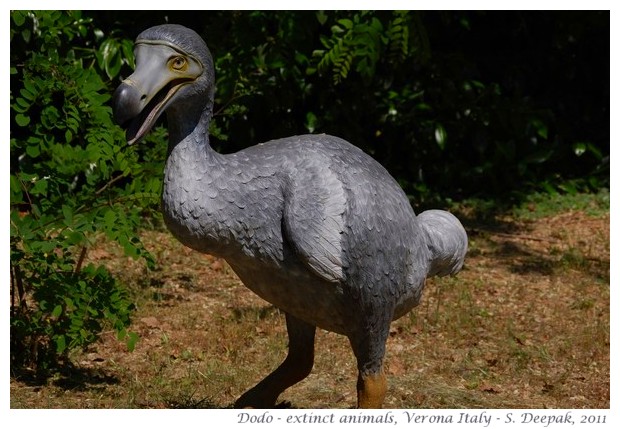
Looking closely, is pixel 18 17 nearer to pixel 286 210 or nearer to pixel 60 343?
pixel 60 343

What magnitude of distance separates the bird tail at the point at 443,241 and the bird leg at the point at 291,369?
22.4 inches

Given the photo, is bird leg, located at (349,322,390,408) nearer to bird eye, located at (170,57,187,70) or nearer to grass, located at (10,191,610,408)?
grass, located at (10,191,610,408)

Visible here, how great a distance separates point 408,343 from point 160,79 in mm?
3003

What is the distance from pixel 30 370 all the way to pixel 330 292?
229cm

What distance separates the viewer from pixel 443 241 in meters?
3.94

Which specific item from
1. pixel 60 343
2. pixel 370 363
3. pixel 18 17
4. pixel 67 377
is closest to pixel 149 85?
pixel 370 363

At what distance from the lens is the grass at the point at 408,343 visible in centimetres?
500

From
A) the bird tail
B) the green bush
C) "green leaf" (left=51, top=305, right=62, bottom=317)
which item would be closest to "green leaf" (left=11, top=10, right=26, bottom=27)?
the green bush

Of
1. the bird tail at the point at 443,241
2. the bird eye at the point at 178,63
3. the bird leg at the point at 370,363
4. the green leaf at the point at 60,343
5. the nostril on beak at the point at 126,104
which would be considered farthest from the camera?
the green leaf at the point at 60,343

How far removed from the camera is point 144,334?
5.80 metres

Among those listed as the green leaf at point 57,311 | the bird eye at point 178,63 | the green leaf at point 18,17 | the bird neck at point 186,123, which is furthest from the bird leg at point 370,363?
the green leaf at point 18,17

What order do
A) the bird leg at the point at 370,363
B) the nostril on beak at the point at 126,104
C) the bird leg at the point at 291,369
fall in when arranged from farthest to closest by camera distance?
1. the bird leg at the point at 291,369
2. the bird leg at the point at 370,363
3. the nostril on beak at the point at 126,104

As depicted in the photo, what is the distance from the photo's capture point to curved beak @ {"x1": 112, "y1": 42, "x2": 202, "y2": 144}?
319 centimetres

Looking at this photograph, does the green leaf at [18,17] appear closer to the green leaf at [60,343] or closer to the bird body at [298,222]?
the green leaf at [60,343]
